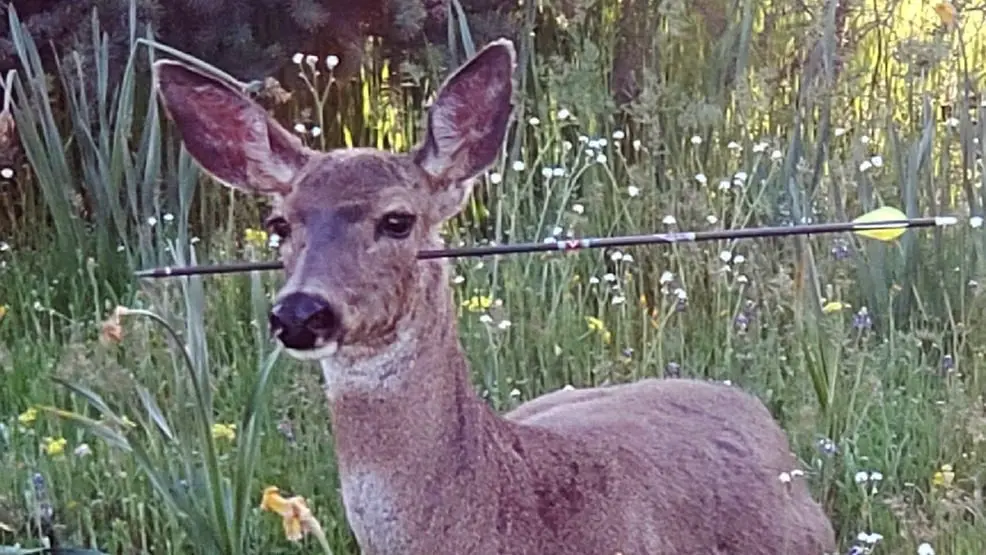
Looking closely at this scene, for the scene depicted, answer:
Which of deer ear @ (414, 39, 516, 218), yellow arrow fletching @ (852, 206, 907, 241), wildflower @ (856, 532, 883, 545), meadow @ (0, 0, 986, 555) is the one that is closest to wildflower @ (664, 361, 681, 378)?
meadow @ (0, 0, 986, 555)

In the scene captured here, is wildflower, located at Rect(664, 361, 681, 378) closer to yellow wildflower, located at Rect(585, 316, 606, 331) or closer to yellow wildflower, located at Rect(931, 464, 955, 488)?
yellow wildflower, located at Rect(585, 316, 606, 331)

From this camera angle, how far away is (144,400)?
3678 millimetres

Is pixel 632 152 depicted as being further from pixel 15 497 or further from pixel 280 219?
pixel 280 219

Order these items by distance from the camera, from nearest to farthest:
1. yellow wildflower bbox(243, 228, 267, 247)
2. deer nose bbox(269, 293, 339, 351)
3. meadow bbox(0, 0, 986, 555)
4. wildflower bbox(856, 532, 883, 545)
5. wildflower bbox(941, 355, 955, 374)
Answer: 1. deer nose bbox(269, 293, 339, 351)
2. wildflower bbox(856, 532, 883, 545)
3. meadow bbox(0, 0, 986, 555)
4. wildflower bbox(941, 355, 955, 374)
5. yellow wildflower bbox(243, 228, 267, 247)

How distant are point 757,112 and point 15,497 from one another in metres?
2.60

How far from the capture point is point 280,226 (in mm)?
3162

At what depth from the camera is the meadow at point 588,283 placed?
3.98 m

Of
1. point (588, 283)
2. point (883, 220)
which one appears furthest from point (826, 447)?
point (588, 283)

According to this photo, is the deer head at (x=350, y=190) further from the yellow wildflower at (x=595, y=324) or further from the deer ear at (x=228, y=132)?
the yellow wildflower at (x=595, y=324)

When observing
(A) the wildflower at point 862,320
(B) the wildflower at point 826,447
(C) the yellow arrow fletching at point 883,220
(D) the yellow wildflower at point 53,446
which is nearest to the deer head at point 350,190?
(C) the yellow arrow fletching at point 883,220

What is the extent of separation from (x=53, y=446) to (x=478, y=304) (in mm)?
1125

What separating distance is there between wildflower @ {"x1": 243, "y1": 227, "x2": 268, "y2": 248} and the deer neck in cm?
200

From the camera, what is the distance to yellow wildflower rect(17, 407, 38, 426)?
4228mm

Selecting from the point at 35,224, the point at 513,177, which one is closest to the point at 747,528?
the point at 513,177
